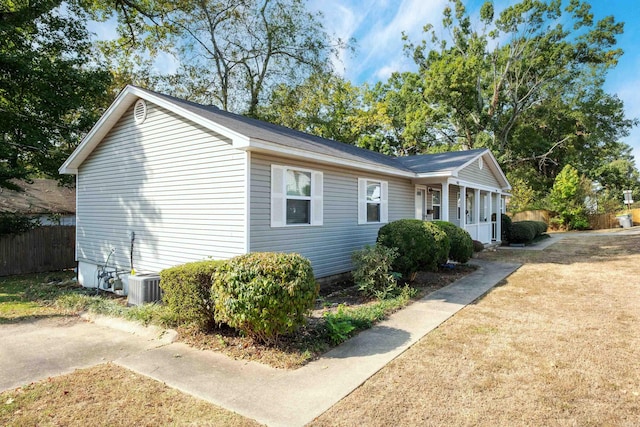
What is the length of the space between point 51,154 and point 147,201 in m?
6.53

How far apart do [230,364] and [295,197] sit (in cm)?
412

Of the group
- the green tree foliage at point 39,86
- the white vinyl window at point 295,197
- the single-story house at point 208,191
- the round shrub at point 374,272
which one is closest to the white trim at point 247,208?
the single-story house at point 208,191

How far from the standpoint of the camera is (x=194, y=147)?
757 centimetres

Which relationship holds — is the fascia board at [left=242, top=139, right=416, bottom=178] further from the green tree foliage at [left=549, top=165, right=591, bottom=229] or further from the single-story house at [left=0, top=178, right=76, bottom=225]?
the green tree foliage at [left=549, top=165, right=591, bottom=229]

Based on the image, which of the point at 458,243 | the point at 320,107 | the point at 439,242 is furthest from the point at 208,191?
the point at 320,107

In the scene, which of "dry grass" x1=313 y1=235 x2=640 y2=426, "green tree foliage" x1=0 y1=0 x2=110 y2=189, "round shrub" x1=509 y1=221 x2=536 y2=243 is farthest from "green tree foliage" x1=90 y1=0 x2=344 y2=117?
"dry grass" x1=313 y1=235 x2=640 y2=426

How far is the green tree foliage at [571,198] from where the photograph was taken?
2406 centimetres

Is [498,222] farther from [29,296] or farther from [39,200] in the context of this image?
[39,200]

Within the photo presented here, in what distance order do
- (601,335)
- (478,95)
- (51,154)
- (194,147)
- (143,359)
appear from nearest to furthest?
(143,359)
(601,335)
(194,147)
(51,154)
(478,95)

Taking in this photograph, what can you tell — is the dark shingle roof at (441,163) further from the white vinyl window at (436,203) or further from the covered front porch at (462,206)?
the white vinyl window at (436,203)

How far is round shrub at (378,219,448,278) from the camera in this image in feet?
26.1

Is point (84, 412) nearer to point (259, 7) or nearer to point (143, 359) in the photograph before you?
point (143, 359)

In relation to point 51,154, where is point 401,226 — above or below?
below

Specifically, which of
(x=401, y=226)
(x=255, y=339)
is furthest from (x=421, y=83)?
(x=255, y=339)
